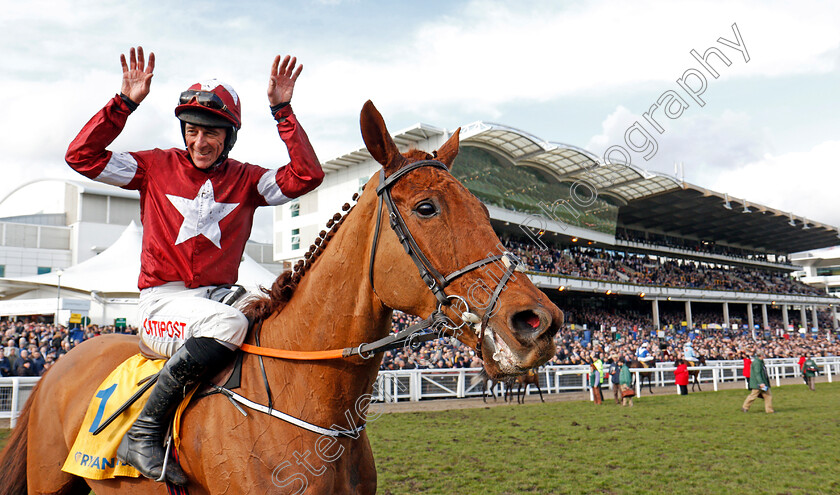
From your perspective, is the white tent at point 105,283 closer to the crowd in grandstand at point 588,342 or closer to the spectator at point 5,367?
the crowd in grandstand at point 588,342

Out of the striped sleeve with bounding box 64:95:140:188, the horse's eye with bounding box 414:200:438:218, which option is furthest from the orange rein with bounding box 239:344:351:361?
the striped sleeve with bounding box 64:95:140:188

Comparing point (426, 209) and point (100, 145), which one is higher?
point (100, 145)

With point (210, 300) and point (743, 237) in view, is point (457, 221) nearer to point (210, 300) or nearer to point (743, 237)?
point (210, 300)

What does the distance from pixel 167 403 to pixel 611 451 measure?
7.64m

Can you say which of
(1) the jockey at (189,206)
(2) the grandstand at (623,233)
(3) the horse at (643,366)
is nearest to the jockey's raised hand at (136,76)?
(1) the jockey at (189,206)

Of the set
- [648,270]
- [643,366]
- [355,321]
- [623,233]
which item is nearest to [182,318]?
[355,321]

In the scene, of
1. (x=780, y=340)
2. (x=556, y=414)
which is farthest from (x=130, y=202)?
(x=780, y=340)

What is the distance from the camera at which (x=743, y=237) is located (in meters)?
49.5

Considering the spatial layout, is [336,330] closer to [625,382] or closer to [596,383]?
[625,382]

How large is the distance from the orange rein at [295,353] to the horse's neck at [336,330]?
0.03m

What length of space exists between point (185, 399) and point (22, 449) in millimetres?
1521

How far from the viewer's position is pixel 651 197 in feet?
115

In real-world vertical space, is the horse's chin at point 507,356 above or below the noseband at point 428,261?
below

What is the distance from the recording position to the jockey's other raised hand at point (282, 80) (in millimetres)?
2359
